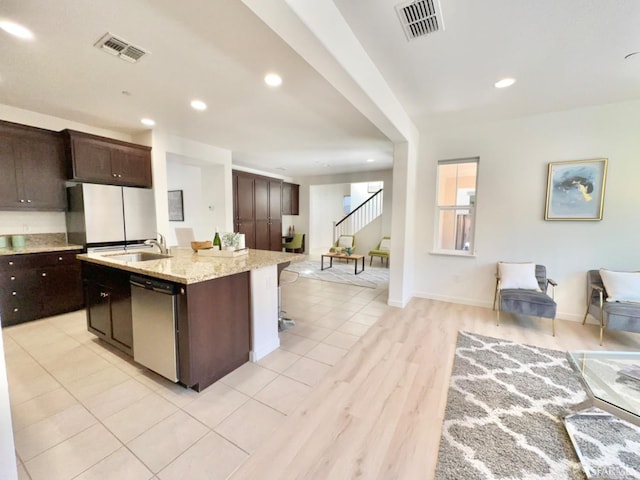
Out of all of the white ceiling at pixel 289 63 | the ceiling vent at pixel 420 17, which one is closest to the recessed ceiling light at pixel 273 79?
the white ceiling at pixel 289 63

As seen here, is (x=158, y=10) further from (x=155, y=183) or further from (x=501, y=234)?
(x=501, y=234)

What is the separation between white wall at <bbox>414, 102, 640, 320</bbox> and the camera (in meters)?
3.12

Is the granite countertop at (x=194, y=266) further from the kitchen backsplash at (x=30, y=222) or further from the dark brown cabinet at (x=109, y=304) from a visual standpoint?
the kitchen backsplash at (x=30, y=222)

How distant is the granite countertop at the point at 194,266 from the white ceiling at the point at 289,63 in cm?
170

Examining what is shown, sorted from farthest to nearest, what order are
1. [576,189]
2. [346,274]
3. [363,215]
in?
1. [363,215]
2. [346,274]
3. [576,189]

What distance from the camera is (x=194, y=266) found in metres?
2.20

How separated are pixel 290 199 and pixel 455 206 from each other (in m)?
5.40

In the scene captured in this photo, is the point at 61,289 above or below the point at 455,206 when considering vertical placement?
below

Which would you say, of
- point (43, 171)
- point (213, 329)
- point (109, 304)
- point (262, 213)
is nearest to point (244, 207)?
point (262, 213)

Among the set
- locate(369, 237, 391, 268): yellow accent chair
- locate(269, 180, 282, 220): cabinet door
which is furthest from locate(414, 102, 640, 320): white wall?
locate(269, 180, 282, 220): cabinet door

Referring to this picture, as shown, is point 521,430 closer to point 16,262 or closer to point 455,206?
point 455,206

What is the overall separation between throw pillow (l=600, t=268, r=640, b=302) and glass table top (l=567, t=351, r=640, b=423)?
48.7 inches

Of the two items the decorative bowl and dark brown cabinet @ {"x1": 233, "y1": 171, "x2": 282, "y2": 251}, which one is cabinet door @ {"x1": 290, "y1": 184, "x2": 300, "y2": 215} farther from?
the decorative bowl

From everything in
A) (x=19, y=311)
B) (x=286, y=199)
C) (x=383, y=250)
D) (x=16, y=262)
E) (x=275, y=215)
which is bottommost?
(x=19, y=311)
